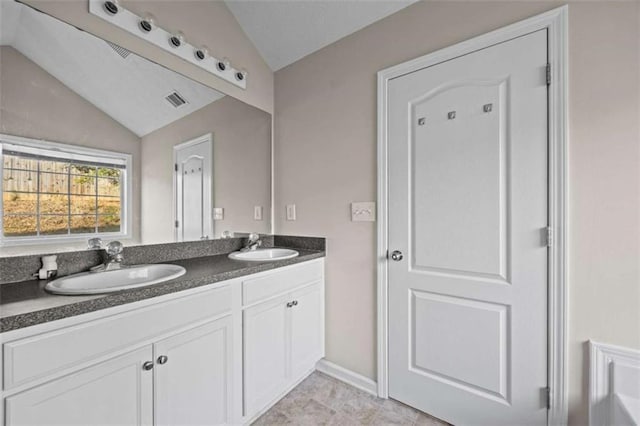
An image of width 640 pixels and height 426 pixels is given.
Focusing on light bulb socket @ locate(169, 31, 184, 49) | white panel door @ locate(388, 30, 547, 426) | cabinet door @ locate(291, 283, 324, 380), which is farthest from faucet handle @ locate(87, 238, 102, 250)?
white panel door @ locate(388, 30, 547, 426)

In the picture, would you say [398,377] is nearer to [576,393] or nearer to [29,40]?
[576,393]

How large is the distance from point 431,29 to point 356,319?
1816 millimetres

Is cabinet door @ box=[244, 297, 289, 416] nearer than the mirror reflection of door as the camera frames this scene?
Yes

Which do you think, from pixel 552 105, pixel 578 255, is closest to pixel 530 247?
Answer: pixel 578 255

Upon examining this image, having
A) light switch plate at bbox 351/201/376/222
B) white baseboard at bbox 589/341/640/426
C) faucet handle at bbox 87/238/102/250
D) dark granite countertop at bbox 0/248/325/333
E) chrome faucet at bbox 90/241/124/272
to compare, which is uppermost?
light switch plate at bbox 351/201/376/222

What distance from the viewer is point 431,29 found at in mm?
1574

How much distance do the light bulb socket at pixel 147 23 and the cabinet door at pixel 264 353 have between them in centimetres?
158

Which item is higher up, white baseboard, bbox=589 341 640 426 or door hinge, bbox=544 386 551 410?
white baseboard, bbox=589 341 640 426

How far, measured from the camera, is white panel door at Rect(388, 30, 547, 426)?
1.28m

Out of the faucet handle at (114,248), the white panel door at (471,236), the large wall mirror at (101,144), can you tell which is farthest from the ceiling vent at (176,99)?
the white panel door at (471,236)

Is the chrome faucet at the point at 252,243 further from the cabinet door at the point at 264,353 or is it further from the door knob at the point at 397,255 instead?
the door knob at the point at 397,255

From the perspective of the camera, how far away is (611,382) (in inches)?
44.3

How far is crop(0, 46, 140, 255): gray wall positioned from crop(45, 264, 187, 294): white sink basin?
196 millimetres

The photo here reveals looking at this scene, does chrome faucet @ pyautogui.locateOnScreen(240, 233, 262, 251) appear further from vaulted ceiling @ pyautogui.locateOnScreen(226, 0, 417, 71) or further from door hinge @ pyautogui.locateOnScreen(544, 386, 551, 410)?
door hinge @ pyautogui.locateOnScreen(544, 386, 551, 410)
